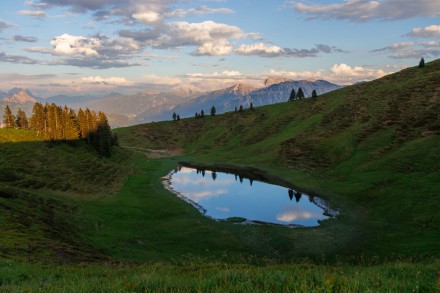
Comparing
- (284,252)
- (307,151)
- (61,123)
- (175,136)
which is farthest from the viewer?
(175,136)

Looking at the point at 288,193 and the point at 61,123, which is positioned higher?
the point at 61,123

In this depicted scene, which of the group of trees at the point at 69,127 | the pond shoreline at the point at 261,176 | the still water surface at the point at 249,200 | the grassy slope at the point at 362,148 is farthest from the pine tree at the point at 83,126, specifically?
the grassy slope at the point at 362,148

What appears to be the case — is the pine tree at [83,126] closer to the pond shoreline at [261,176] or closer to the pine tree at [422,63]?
the pond shoreline at [261,176]

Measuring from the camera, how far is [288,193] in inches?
3027

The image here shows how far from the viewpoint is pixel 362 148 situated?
92.6 metres

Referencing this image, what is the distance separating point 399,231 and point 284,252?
662 inches

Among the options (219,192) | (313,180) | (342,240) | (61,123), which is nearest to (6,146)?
(61,123)

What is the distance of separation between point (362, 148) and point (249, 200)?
137ft

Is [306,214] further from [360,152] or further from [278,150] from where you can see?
[278,150]

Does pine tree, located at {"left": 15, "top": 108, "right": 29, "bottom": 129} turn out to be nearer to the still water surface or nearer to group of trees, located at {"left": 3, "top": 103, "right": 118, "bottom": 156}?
group of trees, located at {"left": 3, "top": 103, "right": 118, "bottom": 156}

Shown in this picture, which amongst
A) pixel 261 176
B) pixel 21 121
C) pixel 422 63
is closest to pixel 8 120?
pixel 21 121

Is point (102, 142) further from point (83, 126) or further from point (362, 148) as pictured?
point (362, 148)

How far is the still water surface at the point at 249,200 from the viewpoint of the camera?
59344 mm

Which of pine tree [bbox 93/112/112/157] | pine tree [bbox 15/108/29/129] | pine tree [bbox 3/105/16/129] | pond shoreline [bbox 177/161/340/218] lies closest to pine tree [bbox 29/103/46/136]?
pine tree [bbox 93/112/112/157]
